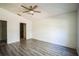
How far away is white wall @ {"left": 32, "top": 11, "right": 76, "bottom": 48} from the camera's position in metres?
5.47

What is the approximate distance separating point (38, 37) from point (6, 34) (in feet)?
10.1

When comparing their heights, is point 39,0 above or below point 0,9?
below

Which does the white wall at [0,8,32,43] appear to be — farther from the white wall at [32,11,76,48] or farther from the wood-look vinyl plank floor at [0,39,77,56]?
the white wall at [32,11,76,48]

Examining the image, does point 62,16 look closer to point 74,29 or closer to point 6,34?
point 74,29

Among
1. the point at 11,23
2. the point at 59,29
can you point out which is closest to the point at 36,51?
the point at 59,29

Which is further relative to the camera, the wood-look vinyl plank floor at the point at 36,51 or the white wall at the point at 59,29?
the white wall at the point at 59,29

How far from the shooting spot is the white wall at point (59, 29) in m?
5.47

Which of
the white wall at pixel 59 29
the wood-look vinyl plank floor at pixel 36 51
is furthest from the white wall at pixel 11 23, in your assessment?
the white wall at pixel 59 29

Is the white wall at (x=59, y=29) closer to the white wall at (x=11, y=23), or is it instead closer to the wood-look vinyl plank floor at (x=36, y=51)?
the wood-look vinyl plank floor at (x=36, y=51)

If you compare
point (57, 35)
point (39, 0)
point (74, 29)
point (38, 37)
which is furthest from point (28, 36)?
point (39, 0)

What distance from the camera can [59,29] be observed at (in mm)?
6277

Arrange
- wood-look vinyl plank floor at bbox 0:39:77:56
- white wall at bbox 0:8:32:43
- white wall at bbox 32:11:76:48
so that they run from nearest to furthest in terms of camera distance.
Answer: wood-look vinyl plank floor at bbox 0:39:77:56, white wall at bbox 32:11:76:48, white wall at bbox 0:8:32:43

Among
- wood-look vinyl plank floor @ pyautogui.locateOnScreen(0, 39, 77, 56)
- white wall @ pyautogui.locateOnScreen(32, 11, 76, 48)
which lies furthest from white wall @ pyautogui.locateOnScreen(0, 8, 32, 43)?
white wall @ pyautogui.locateOnScreen(32, 11, 76, 48)

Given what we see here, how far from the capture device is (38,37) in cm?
855
